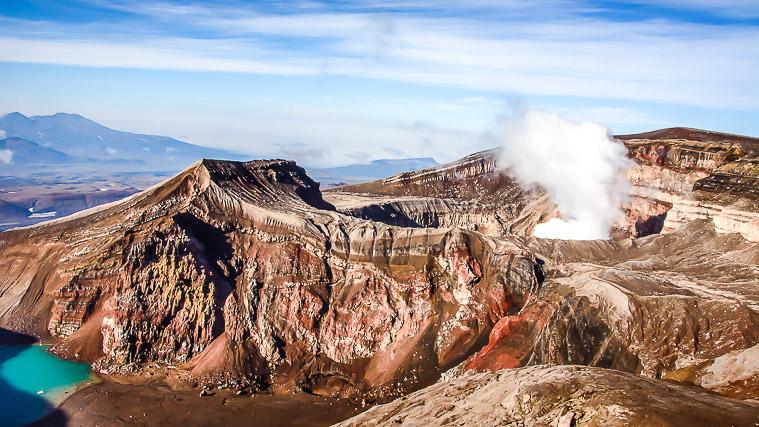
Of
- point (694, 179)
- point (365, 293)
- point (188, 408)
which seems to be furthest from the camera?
point (694, 179)

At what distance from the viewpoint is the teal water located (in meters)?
38.5

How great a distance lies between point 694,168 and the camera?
56156 millimetres

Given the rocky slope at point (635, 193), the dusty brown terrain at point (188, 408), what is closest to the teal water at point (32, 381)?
the dusty brown terrain at point (188, 408)

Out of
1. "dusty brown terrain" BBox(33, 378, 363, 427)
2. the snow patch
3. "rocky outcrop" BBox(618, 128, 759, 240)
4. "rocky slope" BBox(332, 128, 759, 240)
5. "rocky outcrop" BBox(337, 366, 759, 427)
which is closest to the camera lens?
"rocky outcrop" BBox(337, 366, 759, 427)

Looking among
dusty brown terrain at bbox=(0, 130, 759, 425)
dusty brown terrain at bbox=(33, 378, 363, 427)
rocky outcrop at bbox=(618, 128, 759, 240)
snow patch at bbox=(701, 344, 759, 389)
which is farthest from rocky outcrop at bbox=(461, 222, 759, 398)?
dusty brown terrain at bbox=(33, 378, 363, 427)

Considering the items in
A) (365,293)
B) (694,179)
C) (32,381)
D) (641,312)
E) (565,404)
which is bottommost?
(32,381)

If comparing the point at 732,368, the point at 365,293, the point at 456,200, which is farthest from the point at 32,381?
the point at 456,200

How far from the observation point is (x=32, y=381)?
4306 centimetres

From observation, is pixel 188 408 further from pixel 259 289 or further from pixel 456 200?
pixel 456 200

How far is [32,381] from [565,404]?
38445 mm

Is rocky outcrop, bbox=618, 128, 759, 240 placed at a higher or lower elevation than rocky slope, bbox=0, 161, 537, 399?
higher

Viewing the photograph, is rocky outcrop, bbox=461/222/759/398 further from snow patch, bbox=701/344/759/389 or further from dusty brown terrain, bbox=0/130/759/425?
snow patch, bbox=701/344/759/389

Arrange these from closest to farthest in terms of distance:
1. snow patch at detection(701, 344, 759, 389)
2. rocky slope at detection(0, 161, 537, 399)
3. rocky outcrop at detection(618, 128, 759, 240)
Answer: snow patch at detection(701, 344, 759, 389), rocky slope at detection(0, 161, 537, 399), rocky outcrop at detection(618, 128, 759, 240)

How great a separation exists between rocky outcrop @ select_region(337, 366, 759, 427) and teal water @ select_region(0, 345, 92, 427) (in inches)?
920
